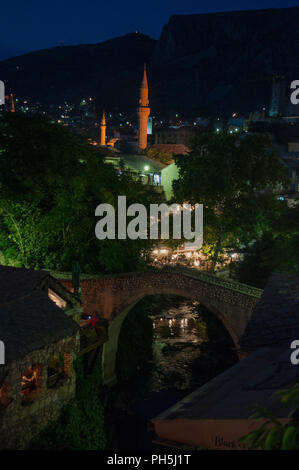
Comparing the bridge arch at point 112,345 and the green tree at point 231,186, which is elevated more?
the green tree at point 231,186

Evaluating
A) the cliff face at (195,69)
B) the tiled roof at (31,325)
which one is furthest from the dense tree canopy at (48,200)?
the cliff face at (195,69)

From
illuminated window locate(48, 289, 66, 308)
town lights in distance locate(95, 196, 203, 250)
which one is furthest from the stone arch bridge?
illuminated window locate(48, 289, 66, 308)

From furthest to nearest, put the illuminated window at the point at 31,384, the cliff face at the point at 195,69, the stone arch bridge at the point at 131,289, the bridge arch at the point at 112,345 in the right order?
the cliff face at the point at 195,69, the bridge arch at the point at 112,345, the stone arch bridge at the point at 131,289, the illuminated window at the point at 31,384

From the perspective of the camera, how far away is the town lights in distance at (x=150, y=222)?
83.0ft

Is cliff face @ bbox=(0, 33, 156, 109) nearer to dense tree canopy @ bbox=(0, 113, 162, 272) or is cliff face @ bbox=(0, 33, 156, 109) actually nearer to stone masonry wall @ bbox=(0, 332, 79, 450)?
dense tree canopy @ bbox=(0, 113, 162, 272)

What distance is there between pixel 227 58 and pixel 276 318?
14379 centimetres

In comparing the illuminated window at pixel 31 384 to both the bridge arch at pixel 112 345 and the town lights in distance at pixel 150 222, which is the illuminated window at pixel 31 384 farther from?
the town lights in distance at pixel 150 222

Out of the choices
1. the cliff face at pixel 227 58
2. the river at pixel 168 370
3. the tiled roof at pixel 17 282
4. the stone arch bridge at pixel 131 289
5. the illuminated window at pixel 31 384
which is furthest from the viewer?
the cliff face at pixel 227 58

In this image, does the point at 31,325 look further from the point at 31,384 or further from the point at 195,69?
the point at 195,69

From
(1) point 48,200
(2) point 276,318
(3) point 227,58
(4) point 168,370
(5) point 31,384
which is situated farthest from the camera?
(3) point 227,58

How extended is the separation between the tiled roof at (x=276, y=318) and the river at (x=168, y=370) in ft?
32.0

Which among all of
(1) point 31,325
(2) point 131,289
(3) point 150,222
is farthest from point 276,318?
(3) point 150,222

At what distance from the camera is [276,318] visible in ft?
40.4

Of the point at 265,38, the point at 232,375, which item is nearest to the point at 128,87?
the point at 265,38
